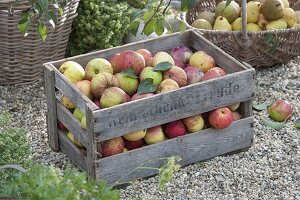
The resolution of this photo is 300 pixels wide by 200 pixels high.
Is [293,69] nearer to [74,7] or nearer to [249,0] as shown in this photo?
[249,0]

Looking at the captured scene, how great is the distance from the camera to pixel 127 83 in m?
3.81

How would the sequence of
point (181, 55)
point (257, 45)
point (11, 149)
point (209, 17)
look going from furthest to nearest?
point (209, 17) < point (257, 45) < point (181, 55) < point (11, 149)

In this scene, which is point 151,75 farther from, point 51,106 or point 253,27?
point 253,27

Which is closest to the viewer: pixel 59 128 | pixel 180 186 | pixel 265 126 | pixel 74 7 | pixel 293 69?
pixel 180 186

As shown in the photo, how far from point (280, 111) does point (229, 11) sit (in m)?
0.88

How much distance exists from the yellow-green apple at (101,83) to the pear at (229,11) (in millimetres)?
1433

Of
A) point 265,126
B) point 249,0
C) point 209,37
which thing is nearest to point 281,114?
point 265,126

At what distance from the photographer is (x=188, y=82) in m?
3.88

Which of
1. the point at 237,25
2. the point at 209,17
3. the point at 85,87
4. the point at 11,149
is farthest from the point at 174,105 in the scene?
the point at 209,17

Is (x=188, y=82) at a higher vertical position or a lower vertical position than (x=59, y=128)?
higher

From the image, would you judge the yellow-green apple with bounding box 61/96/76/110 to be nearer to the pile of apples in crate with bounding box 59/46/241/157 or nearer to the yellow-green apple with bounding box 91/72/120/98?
the pile of apples in crate with bounding box 59/46/241/157

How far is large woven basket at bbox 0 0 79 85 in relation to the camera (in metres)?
4.54

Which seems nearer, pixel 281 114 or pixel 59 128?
pixel 59 128

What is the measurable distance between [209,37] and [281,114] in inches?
28.3
